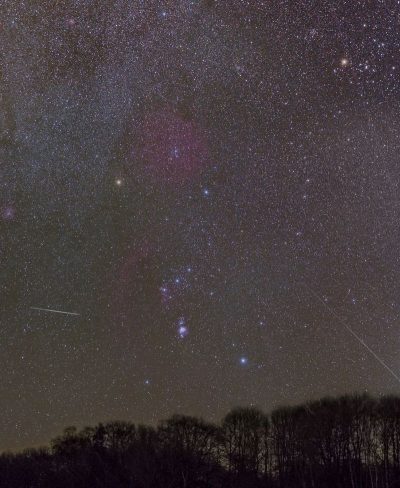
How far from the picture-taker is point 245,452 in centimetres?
6788

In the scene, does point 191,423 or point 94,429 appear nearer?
point 191,423

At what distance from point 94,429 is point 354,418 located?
33.9 meters

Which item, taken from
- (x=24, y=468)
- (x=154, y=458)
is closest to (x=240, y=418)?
(x=154, y=458)

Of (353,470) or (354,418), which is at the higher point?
(354,418)

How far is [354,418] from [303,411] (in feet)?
19.2

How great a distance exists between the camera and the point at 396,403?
194 ft

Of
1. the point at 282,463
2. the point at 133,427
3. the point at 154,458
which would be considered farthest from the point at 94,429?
the point at 282,463

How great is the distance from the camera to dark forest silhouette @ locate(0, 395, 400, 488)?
59.0 metres

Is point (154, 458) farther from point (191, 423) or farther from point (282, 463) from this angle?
point (282, 463)

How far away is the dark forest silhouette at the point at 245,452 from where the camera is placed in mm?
59031

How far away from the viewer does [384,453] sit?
193 feet

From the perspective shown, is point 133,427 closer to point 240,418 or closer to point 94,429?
point 94,429

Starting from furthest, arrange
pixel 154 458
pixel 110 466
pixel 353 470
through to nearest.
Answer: pixel 110 466 < pixel 154 458 < pixel 353 470

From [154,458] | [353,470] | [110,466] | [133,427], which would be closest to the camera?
[353,470]
